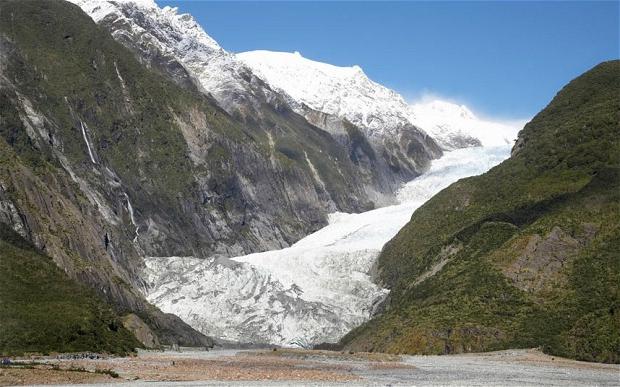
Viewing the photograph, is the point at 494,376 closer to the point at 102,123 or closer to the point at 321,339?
the point at 321,339

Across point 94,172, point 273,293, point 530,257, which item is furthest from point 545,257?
point 94,172

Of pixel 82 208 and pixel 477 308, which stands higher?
pixel 82 208

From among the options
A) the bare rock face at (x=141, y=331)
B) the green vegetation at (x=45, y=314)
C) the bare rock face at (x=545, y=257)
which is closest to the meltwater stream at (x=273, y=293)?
the bare rock face at (x=141, y=331)

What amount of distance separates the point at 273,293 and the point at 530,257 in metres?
68.6

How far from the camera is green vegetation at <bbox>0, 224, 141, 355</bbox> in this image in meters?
67.1

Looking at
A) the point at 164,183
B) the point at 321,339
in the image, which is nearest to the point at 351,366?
the point at 321,339

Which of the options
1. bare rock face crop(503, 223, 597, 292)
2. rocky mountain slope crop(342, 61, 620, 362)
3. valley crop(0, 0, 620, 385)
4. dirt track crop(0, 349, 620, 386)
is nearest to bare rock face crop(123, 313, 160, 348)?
valley crop(0, 0, 620, 385)

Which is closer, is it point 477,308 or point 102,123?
point 477,308

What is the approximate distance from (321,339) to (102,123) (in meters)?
79.9

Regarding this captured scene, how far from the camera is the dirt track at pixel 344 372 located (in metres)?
47.7

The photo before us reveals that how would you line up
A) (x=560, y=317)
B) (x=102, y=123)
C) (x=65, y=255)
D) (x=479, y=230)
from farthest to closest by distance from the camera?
(x=102, y=123) → (x=479, y=230) → (x=65, y=255) → (x=560, y=317)

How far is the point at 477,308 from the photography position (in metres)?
95.6

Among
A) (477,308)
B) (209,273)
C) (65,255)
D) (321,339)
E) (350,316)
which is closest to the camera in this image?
(477,308)

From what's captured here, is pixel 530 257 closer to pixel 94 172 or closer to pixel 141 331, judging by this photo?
pixel 141 331
